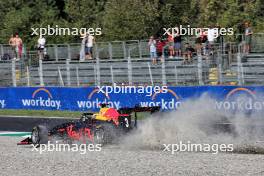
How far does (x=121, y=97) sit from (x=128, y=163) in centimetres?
1087

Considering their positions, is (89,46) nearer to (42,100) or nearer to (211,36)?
(42,100)

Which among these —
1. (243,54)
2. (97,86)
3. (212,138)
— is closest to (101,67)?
(97,86)

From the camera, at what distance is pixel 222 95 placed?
64.3 ft

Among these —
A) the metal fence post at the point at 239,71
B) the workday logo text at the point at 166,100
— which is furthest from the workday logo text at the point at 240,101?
the workday logo text at the point at 166,100

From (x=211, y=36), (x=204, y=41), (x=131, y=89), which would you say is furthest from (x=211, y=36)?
(x=131, y=89)

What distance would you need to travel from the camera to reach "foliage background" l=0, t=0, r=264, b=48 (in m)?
28.2

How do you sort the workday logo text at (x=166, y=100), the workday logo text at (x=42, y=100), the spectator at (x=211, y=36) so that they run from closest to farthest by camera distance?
the workday logo text at (x=166, y=100), the spectator at (x=211, y=36), the workday logo text at (x=42, y=100)

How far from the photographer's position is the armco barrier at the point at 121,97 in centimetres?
1905

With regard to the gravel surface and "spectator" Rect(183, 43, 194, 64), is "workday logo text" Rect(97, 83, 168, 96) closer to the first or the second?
"spectator" Rect(183, 43, 194, 64)

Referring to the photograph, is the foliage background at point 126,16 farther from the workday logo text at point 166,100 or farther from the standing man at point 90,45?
the workday logo text at point 166,100

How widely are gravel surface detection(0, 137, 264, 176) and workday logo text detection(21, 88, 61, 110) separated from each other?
10.6 meters

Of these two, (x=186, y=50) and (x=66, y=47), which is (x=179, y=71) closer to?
(x=186, y=50)

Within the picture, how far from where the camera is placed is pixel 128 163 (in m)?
11.3

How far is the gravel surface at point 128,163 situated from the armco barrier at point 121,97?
274 inches
